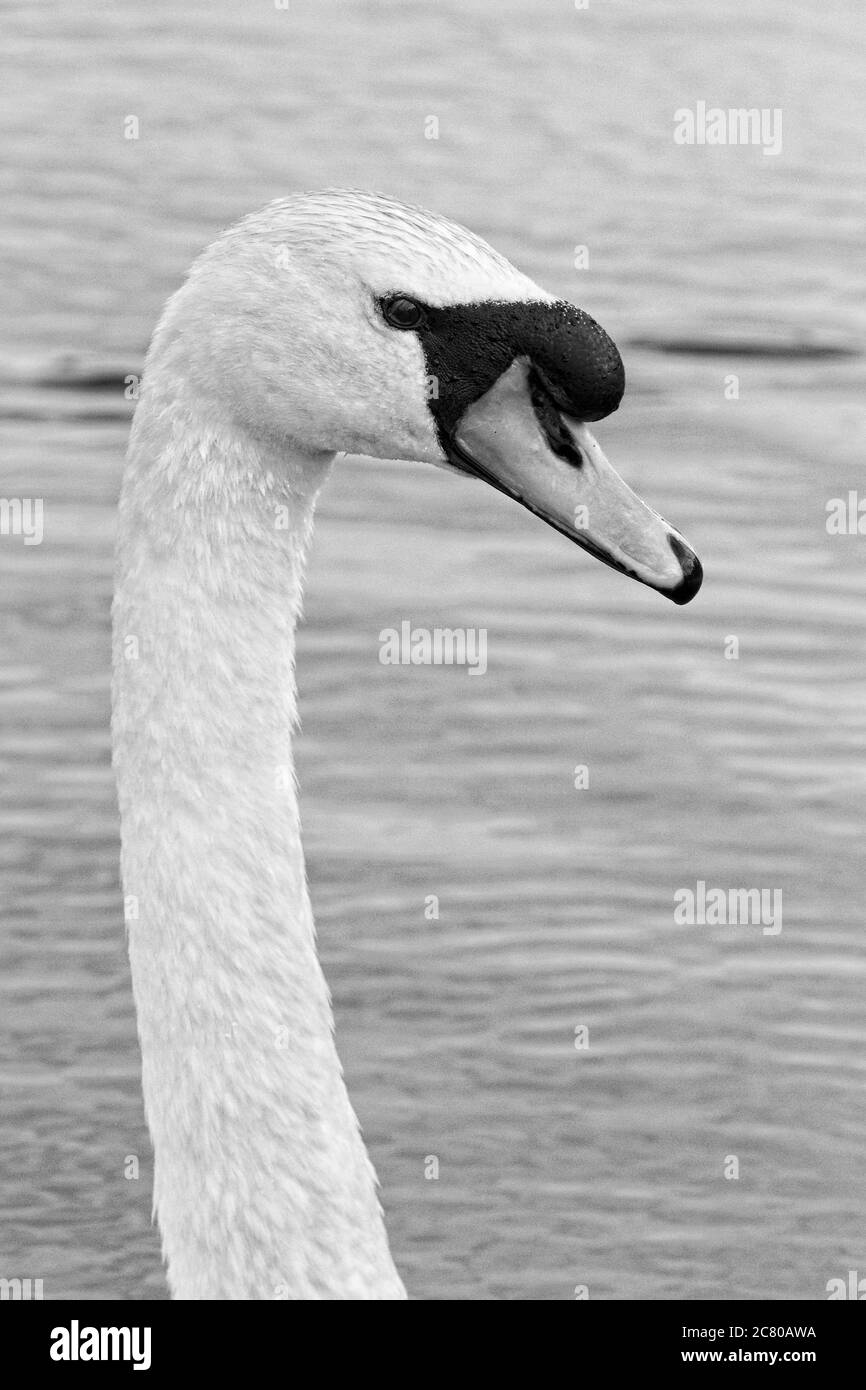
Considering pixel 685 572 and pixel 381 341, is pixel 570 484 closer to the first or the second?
pixel 685 572

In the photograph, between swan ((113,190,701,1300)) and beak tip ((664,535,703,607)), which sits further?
beak tip ((664,535,703,607))

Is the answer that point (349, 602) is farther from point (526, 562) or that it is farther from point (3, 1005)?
point (3, 1005)

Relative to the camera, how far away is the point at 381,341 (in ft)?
12.8

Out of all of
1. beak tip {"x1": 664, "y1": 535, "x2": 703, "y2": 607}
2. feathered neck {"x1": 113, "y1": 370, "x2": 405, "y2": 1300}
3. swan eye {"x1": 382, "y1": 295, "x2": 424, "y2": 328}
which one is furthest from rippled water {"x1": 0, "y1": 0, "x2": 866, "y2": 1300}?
swan eye {"x1": 382, "y1": 295, "x2": 424, "y2": 328}

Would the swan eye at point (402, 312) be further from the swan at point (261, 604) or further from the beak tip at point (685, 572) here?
the beak tip at point (685, 572)

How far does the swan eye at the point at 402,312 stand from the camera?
12.7 feet

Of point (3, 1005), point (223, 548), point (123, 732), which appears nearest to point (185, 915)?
point (123, 732)

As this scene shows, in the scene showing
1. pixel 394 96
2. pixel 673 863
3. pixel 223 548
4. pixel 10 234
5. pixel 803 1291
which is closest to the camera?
pixel 223 548

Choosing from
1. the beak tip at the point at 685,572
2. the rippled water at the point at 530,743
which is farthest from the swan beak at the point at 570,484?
the rippled water at the point at 530,743

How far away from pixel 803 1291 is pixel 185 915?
243 centimetres

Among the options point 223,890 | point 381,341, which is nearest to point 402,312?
point 381,341

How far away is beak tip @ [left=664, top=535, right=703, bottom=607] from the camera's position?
4.06 metres

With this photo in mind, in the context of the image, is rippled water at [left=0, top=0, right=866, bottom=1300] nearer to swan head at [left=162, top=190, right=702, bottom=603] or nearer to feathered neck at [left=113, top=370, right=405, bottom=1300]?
feathered neck at [left=113, top=370, right=405, bottom=1300]

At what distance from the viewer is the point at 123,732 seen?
3979 millimetres
